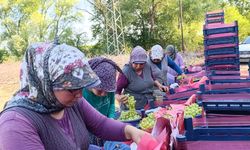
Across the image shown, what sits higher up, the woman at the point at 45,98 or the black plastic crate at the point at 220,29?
the black plastic crate at the point at 220,29

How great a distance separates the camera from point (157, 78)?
4.08 metres

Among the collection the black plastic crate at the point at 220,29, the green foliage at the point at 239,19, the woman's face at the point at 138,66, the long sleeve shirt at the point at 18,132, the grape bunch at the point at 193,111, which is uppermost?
the green foliage at the point at 239,19

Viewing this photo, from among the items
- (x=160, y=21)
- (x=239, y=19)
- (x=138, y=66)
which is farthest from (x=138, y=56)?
(x=160, y=21)

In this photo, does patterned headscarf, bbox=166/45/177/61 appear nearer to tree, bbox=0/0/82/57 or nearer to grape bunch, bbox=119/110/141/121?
grape bunch, bbox=119/110/141/121

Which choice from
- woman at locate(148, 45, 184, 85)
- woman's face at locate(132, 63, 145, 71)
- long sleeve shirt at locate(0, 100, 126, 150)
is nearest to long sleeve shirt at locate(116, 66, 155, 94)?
woman's face at locate(132, 63, 145, 71)

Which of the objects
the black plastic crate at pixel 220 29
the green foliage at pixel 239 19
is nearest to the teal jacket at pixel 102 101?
the black plastic crate at pixel 220 29

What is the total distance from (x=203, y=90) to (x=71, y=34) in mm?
28082

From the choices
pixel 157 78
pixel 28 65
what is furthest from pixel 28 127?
pixel 157 78

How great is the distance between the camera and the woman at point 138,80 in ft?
10.9

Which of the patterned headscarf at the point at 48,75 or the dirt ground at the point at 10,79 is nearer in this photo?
the patterned headscarf at the point at 48,75

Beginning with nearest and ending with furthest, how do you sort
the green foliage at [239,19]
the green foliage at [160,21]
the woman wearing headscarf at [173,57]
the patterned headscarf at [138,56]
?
1. the patterned headscarf at [138,56]
2. the woman wearing headscarf at [173,57]
3. the green foliage at [239,19]
4. the green foliage at [160,21]

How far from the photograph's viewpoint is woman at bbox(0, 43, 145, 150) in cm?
122

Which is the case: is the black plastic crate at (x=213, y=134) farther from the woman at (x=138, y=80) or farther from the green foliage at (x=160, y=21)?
the green foliage at (x=160, y=21)

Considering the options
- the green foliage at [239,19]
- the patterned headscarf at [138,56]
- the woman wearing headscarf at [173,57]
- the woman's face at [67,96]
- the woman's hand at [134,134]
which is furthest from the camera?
the green foliage at [239,19]
